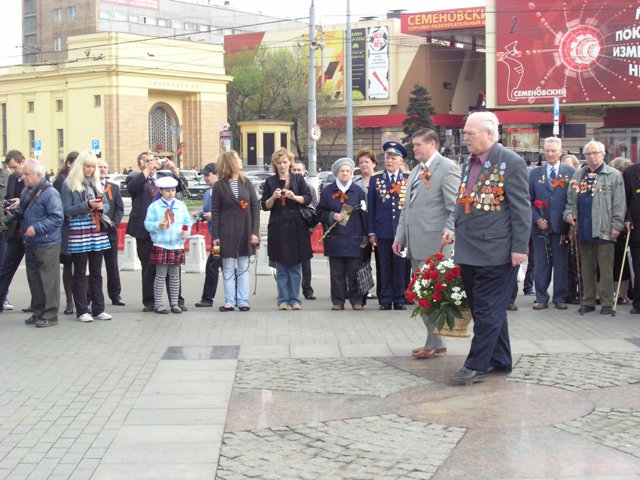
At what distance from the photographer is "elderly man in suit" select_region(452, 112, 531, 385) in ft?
25.7

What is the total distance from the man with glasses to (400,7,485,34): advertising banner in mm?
70987

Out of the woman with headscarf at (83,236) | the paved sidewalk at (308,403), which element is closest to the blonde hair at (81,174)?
the woman with headscarf at (83,236)

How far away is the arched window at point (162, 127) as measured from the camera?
225 feet

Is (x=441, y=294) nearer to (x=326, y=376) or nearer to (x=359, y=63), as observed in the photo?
(x=326, y=376)

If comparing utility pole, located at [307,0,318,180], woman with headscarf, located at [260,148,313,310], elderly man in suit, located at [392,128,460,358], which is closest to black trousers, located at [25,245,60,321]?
woman with headscarf, located at [260,148,313,310]

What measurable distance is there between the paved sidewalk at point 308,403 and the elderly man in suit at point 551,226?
99cm

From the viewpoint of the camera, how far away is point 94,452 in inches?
245

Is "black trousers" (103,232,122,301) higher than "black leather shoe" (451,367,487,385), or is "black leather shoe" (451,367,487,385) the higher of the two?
"black trousers" (103,232,122,301)

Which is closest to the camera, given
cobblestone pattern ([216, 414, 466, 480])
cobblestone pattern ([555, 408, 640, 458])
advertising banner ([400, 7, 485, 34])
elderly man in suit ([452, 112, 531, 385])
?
cobblestone pattern ([216, 414, 466, 480])

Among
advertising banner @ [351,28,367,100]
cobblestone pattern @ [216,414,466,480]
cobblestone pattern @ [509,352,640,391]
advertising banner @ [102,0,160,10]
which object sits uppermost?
advertising banner @ [102,0,160,10]

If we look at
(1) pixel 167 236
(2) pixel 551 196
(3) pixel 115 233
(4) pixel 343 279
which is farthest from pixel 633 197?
(3) pixel 115 233

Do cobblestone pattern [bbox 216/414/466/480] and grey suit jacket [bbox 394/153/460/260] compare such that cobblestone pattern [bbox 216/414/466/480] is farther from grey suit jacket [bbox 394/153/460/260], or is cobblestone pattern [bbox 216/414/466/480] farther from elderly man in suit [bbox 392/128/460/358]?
grey suit jacket [bbox 394/153/460/260]

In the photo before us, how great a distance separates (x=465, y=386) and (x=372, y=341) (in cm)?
223

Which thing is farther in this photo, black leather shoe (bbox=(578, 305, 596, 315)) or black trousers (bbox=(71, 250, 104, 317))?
black leather shoe (bbox=(578, 305, 596, 315))
